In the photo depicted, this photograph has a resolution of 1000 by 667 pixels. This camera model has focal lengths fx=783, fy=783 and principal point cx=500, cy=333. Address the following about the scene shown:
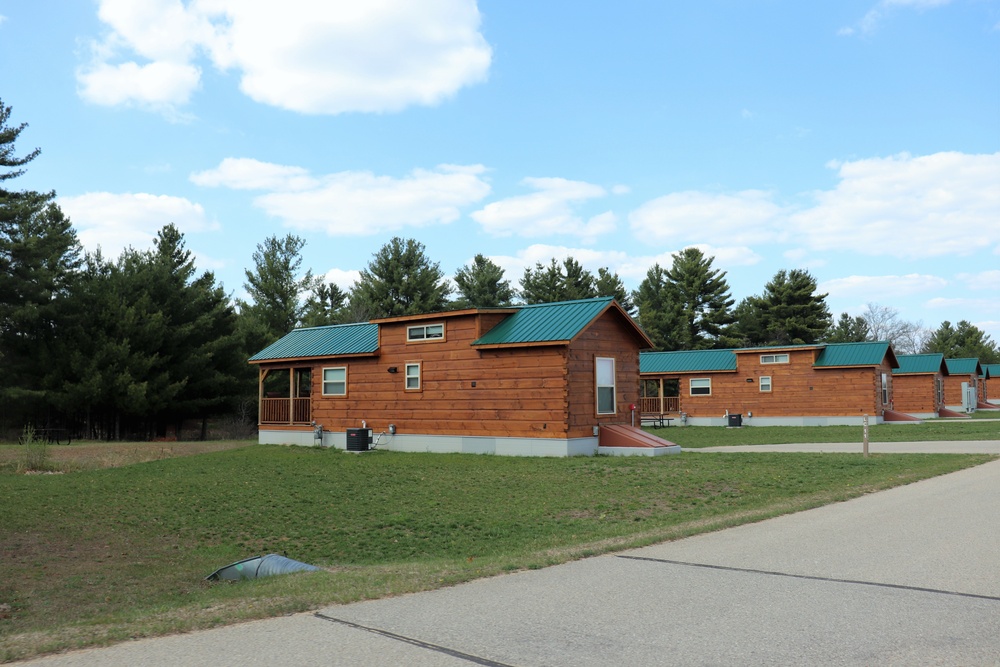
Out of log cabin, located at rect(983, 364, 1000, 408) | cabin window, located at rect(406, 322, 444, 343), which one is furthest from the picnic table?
log cabin, located at rect(983, 364, 1000, 408)

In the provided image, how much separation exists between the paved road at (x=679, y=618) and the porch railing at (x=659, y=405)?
114 ft

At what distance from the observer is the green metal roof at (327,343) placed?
2553 centimetres

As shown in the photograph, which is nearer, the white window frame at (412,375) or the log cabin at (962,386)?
the white window frame at (412,375)

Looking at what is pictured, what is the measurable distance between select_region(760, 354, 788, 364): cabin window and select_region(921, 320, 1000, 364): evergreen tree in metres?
55.4

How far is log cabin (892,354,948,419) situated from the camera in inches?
1798

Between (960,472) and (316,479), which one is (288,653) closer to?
(316,479)

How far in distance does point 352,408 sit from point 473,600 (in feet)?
65.3

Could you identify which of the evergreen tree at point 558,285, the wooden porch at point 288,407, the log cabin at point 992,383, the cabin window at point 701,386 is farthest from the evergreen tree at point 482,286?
the log cabin at point 992,383

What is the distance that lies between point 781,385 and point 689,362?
5131 mm

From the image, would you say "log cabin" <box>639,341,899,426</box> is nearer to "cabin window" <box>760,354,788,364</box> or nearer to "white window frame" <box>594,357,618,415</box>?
"cabin window" <box>760,354,788,364</box>

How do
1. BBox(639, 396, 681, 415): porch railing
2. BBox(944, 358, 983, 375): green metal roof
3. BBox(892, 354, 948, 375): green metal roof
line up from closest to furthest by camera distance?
BBox(639, 396, 681, 415): porch railing, BBox(892, 354, 948, 375): green metal roof, BBox(944, 358, 983, 375): green metal roof

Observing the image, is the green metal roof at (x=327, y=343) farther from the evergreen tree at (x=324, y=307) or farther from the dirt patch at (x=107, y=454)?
the evergreen tree at (x=324, y=307)

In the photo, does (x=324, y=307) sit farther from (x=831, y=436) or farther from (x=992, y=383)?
(x=992, y=383)

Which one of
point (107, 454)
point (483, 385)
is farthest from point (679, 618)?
point (107, 454)
